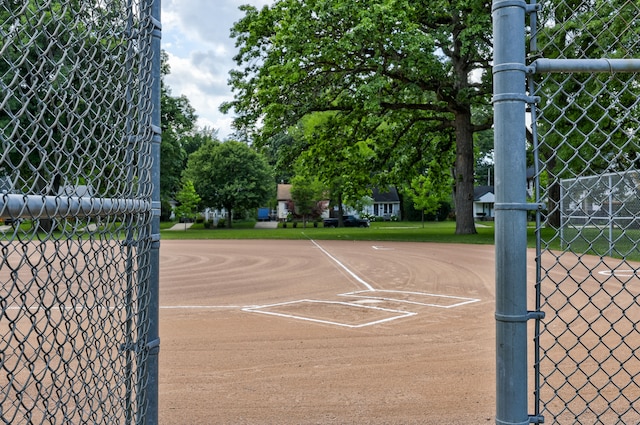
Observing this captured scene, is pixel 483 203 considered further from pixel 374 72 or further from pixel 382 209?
pixel 374 72

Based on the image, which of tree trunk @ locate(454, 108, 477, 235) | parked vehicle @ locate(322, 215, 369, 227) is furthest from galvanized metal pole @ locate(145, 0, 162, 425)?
parked vehicle @ locate(322, 215, 369, 227)

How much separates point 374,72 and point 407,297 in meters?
15.6

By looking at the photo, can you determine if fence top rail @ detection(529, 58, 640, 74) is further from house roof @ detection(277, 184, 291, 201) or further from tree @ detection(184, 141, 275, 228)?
house roof @ detection(277, 184, 291, 201)

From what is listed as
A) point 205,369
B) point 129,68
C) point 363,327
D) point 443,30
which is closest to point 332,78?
point 443,30

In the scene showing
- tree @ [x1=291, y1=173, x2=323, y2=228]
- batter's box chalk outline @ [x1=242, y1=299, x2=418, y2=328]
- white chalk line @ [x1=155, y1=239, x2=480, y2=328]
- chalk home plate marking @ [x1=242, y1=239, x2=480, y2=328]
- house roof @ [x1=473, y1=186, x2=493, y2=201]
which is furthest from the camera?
house roof @ [x1=473, y1=186, x2=493, y2=201]

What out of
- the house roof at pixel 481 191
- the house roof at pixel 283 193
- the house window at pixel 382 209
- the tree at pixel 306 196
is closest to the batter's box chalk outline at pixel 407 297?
the tree at pixel 306 196

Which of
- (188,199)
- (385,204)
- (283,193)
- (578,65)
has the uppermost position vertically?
(283,193)

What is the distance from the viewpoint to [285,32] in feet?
70.5

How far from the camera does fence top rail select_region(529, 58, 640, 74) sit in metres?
2.19

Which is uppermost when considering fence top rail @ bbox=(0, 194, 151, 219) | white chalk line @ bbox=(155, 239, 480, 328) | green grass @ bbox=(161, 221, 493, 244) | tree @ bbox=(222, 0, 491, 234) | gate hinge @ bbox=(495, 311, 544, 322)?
tree @ bbox=(222, 0, 491, 234)

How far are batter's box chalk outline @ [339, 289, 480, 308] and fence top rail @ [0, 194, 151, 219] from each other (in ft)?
24.9

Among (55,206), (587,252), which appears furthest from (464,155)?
(55,206)

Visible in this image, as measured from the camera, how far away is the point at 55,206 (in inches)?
64.7

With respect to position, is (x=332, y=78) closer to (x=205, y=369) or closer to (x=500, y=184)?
(x=205, y=369)
